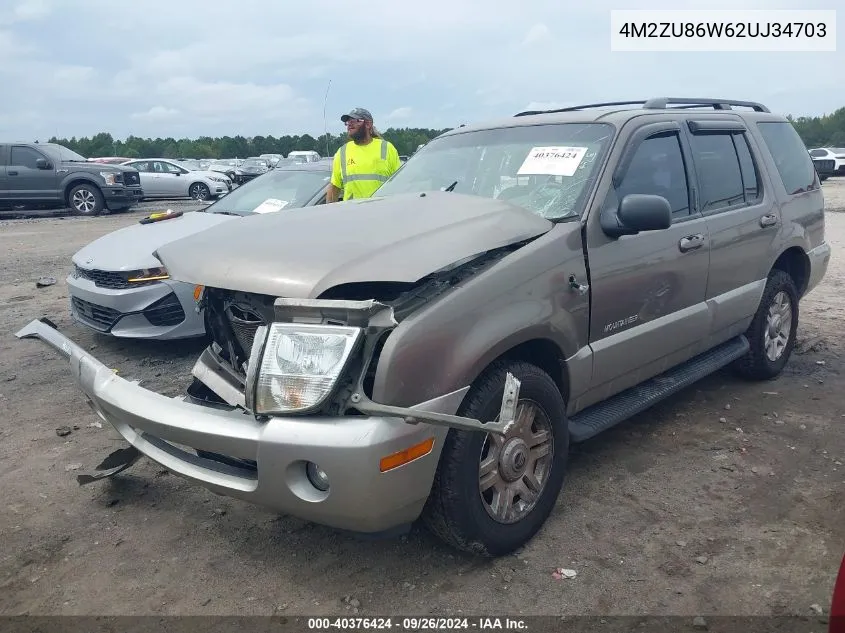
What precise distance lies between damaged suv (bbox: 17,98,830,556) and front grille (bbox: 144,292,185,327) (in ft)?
6.00

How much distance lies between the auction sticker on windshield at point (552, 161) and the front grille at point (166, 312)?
288 centimetres

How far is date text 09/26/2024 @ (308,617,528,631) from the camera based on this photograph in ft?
8.11

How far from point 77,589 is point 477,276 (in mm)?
1956

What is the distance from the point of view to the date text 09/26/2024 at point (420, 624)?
2473 millimetres

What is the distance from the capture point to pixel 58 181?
15.9m

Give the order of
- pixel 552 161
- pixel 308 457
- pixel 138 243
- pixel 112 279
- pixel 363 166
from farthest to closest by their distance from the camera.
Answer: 1. pixel 363 166
2. pixel 138 243
3. pixel 112 279
4. pixel 552 161
5. pixel 308 457

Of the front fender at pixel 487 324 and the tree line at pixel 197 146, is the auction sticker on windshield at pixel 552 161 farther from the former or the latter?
the tree line at pixel 197 146

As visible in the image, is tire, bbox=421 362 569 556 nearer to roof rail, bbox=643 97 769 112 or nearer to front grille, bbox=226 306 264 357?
front grille, bbox=226 306 264 357

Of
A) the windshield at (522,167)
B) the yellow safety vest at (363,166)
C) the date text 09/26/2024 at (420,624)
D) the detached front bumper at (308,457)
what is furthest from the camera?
the yellow safety vest at (363,166)

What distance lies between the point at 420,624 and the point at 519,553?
59cm

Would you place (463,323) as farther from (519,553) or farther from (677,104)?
(677,104)

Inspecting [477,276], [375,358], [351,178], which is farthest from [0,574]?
[351,178]

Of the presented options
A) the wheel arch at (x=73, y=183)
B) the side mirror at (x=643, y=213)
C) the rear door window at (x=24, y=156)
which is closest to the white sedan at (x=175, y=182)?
the wheel arch at (x=73, y=183)

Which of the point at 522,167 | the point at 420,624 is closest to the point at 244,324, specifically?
the point at 420,624
